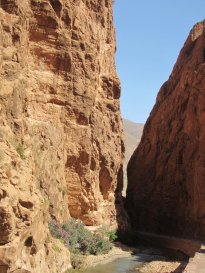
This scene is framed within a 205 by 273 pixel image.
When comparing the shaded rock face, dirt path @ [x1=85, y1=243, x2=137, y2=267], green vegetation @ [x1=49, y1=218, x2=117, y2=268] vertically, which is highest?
the shaded rock face

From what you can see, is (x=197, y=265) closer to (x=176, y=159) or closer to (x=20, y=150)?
(x=20, y=150)

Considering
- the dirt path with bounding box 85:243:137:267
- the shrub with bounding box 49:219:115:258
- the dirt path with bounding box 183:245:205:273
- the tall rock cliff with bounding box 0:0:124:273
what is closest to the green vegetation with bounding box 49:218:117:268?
the shrub with bounding box 49:219:115:258

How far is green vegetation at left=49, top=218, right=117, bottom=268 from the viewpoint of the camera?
23.6 meters

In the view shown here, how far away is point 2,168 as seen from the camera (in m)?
15.2

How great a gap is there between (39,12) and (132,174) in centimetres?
2306

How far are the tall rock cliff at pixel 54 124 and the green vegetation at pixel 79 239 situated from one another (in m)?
0.93

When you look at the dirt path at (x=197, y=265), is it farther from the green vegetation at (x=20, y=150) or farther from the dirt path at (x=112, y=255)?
the green vegetation at (x=20, y=150)

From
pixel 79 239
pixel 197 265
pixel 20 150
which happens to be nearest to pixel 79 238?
pixel 79 239

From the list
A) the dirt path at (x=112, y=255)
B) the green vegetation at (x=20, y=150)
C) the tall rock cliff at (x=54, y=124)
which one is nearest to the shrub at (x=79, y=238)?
the dirt path at (x=112, y=255)

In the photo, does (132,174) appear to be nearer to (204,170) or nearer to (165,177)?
(165,177)

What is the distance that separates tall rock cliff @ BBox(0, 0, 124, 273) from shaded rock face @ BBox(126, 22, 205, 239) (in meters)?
5.21

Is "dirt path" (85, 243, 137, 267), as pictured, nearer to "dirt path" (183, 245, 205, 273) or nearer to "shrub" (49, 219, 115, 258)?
"shrub" (49, 219, 115, 258)

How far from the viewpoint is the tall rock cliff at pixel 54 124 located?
52.0ft

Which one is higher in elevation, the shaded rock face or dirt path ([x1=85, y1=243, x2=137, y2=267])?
the shaded rock face
